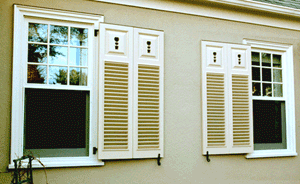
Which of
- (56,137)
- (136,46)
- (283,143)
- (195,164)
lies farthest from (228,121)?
(56,137)

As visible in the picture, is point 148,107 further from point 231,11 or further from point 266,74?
point 266,74

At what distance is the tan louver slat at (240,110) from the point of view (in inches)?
184

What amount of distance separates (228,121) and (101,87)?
2055 mm

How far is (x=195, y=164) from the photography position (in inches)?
175

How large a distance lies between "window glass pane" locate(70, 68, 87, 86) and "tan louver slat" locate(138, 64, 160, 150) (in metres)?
0.74

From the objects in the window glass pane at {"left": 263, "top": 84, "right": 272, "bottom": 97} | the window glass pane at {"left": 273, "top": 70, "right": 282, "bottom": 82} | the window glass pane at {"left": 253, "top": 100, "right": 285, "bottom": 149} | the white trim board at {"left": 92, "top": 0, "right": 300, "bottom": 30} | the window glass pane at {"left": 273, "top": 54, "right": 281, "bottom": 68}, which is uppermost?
the white trim board at {"left": 92, "top": 0, "right": 300, "bottom": 30}

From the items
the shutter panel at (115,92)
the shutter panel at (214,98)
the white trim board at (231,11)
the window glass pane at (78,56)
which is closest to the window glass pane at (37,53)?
the window glass pane at (78,56)

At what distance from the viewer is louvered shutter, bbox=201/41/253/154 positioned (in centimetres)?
453

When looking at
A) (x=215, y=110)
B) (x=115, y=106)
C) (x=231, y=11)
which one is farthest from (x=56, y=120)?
(x=231, y=11)

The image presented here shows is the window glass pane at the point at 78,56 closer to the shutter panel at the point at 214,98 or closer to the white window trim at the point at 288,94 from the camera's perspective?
the shutter panel at the point at 214,98

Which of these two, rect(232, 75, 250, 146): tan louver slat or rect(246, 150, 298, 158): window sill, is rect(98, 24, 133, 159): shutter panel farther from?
rect(246, 150, 298, 158): window sill

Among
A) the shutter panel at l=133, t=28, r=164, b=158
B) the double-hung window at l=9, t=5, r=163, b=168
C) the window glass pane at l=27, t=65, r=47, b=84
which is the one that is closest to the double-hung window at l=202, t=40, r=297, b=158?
the shutter panel at l=133, t=28, r=164, b=158

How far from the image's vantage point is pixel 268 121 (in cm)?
516

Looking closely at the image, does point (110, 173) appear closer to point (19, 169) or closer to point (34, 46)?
point (19, 169)
